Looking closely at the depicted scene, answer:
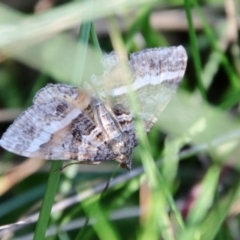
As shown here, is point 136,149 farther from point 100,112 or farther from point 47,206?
point 47,206

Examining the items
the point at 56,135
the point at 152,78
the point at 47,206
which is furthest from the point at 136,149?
the point at 47,206

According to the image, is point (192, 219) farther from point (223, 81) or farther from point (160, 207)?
point (223, 81)

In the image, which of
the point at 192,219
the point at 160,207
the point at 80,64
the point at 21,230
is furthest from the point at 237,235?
the point at 80,64

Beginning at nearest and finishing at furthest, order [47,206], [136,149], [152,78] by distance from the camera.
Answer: [47,206]
[152,78]
[136,149]

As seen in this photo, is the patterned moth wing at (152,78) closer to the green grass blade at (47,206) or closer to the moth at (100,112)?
the moth at (100,112)

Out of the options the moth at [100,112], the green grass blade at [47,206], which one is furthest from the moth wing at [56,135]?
the green grass blade at [47,206]

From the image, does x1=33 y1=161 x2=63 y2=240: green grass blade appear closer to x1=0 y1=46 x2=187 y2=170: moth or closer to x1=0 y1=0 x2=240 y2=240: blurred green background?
x1=0 y1=0 x2=240 y2=240: blurred green background
